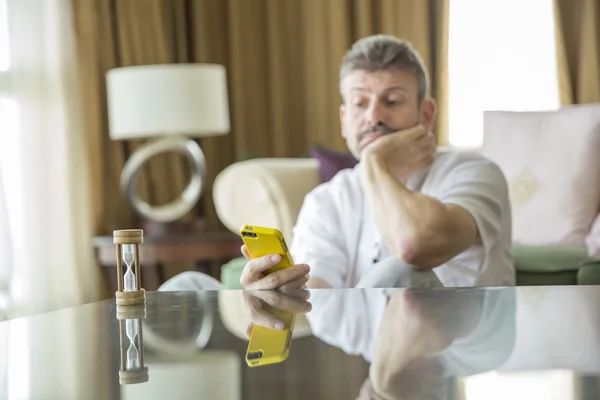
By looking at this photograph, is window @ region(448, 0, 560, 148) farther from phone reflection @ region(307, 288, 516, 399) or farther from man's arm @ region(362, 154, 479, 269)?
phone reflection @ region(307, 288, 516, 399)

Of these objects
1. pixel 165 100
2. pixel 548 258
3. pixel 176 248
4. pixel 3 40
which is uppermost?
pixel 3 40

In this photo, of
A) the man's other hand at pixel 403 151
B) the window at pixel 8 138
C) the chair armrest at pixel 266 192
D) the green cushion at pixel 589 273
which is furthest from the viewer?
the window at pixel 8 138

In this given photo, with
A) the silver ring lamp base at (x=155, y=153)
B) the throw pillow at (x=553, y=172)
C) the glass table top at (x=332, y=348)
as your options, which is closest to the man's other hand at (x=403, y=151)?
the glass table top at (x=332, y=348)

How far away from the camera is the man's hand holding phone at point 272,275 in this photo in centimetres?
154

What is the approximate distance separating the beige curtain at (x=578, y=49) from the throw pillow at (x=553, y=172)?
89cm

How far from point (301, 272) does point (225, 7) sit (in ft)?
10.8

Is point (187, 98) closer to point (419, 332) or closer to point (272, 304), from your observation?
point (272, 304)

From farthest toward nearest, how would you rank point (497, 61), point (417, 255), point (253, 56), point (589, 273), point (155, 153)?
point (253, 56) → point (497, 61) → point (155, 153) → point (589, 273) → point (417, 255)

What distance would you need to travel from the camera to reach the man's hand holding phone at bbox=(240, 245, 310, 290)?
1.54m

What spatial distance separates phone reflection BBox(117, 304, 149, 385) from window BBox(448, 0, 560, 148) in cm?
305

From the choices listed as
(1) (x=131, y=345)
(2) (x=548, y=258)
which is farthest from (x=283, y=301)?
(2) (x=548, y=258)

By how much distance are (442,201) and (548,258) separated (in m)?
0.72

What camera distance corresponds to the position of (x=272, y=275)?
61.1 inches

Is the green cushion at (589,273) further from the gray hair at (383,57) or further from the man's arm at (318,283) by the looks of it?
the man's arm at (318,283)
